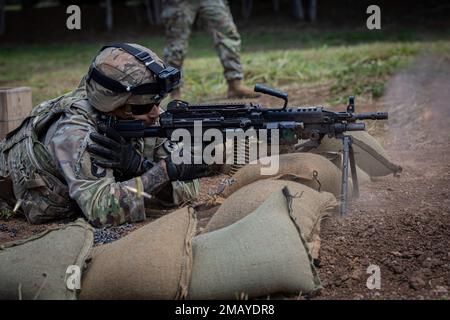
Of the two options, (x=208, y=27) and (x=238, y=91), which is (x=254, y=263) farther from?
(x=208, y=27)

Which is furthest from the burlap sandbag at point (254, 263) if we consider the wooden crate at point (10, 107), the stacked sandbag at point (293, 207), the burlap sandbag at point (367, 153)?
the wooden crate at point (10, 107)

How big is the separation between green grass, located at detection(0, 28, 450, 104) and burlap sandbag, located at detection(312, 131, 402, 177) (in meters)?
3.24

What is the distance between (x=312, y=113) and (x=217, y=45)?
476cm

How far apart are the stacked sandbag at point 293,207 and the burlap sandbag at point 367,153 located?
972 millimetres

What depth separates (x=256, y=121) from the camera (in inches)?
164

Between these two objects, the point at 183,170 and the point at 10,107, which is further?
the point at 10,107

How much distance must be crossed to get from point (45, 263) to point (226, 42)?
596cm

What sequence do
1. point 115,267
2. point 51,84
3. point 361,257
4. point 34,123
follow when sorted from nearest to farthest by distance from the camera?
point 115,267, point 361,257, point 34,123, point 51,84

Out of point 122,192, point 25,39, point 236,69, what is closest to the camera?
point 122,192

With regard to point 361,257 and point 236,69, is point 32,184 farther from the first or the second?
point 236,69

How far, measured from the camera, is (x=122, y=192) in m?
4.04

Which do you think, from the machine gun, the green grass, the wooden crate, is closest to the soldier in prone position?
the machine gun

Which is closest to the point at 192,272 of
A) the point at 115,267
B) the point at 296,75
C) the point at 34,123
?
the point at 115,267

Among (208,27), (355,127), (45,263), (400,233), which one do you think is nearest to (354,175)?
(355,127)
